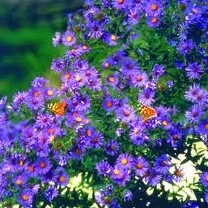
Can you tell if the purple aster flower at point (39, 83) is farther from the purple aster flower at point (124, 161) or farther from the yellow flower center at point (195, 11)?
the yellow flower center at point (195, 11)

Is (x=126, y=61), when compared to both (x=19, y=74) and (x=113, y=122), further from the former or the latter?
(x=19, y=74)

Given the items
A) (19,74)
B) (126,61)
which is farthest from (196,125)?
(19,74)

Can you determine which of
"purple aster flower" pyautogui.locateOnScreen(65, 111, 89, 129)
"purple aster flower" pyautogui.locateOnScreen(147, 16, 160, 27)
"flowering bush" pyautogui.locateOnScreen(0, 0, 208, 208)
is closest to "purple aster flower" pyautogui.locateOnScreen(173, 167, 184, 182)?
"flowering bush" pyautogui.locateOnScreen(0, 0, 208, 208)

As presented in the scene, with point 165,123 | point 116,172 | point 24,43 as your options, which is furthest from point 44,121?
point 24,43

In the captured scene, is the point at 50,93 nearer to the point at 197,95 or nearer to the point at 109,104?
the point at 109,104

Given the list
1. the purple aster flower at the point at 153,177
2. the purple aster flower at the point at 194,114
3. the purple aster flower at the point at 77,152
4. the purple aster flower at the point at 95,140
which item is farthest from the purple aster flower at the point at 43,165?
the purple aster flower at the point at 194,114

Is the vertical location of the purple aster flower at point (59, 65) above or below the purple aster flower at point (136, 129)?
above

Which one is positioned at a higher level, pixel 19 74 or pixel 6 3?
pixel 6 3
